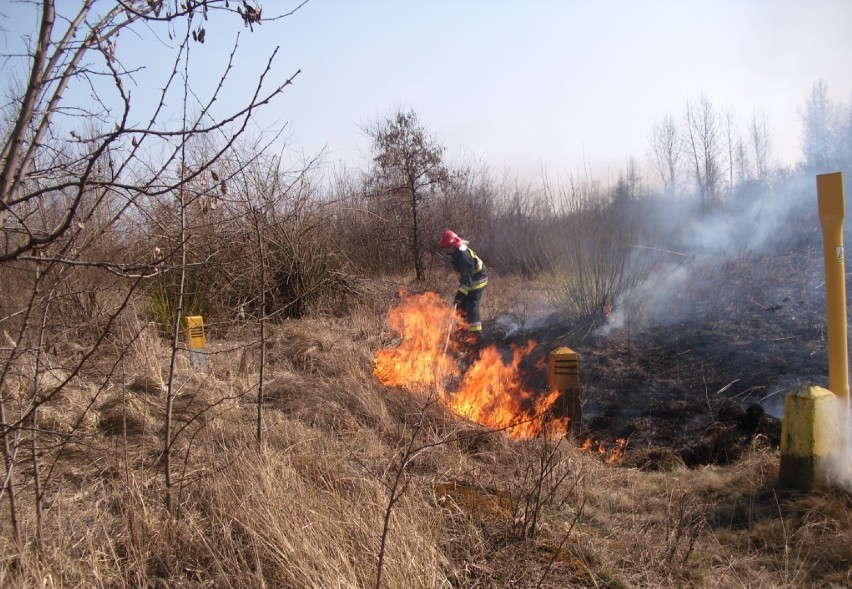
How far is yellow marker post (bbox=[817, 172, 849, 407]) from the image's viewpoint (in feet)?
11.4

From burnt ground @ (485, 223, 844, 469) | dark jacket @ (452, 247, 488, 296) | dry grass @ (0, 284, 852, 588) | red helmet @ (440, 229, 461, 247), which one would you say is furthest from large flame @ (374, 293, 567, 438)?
red helmet @ (440, 229, 461, 247)

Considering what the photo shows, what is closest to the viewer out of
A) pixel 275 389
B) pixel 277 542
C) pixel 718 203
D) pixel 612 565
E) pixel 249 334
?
pixel 277 542

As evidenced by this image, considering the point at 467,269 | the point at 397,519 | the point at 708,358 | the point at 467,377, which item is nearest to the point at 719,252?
the point at 708,358

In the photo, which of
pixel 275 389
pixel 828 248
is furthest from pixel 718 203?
pixel 275 389

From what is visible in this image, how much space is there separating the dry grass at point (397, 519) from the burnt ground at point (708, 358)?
752 mm

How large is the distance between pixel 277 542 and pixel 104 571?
806 mm

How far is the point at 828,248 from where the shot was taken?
11.6ft

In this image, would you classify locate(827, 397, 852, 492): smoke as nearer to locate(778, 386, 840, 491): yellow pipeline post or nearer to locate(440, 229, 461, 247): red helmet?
locate(778, 386, 840, 491): yellow pipeline post

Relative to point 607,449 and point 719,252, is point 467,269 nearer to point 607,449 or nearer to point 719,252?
point 719,252

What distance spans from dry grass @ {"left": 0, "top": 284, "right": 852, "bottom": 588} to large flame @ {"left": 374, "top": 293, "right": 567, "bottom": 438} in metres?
0.88

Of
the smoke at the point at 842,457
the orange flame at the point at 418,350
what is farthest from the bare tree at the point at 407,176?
the smoke at the point at 842,457

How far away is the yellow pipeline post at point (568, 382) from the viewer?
5.76m

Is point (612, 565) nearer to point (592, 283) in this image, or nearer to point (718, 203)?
point (592, 283)

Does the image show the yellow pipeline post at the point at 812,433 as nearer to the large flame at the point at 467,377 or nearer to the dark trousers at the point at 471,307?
the large flame at the point at 467,377
